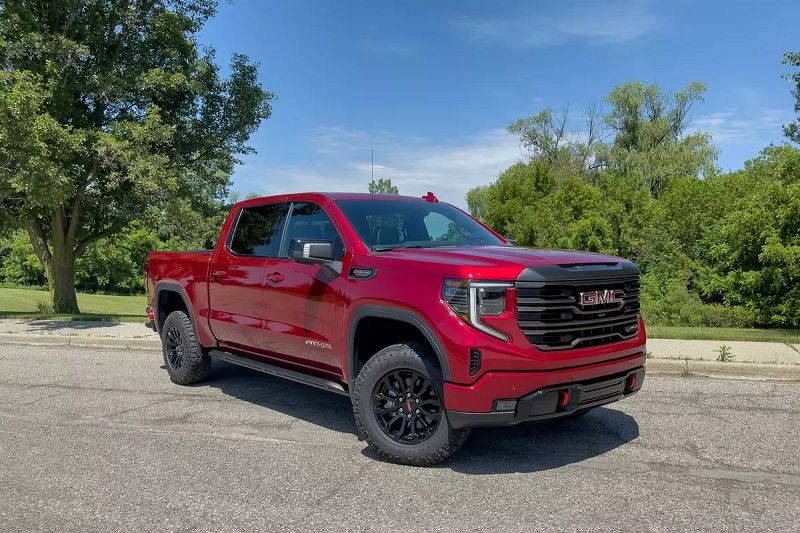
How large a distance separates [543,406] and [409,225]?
213 centimetres

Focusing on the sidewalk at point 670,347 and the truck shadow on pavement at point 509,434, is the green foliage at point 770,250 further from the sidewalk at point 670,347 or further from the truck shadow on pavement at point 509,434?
the truck shadow on pavement at point 509,434

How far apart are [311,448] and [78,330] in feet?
29.4

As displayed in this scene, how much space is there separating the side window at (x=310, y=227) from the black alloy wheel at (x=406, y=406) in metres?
1.20

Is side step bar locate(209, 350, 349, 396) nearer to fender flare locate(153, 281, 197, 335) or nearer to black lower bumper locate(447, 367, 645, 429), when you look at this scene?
fender flare locate(153, 281, 197, 335)

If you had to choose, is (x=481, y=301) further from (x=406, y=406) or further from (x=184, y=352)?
(x=184, y=352)

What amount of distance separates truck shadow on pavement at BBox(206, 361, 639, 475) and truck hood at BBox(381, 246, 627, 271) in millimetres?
1482

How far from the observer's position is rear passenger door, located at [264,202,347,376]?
5.24 meters

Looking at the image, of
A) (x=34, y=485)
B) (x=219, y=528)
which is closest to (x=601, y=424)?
(x=219, y=528)

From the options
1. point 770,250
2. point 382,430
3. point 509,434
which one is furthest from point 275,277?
point 770,250

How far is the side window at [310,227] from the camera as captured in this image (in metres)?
5.50

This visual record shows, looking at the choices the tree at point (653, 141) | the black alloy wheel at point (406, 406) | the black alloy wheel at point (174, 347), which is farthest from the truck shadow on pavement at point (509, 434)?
the tree at point (653, 141)

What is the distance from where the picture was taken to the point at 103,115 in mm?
17719

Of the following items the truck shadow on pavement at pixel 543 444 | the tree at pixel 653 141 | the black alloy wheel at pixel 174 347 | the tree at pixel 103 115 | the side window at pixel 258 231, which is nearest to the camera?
the truck shadow on pavement at pixel 543 444

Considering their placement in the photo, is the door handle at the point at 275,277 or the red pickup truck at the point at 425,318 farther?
the door handle at the point at 275,277
